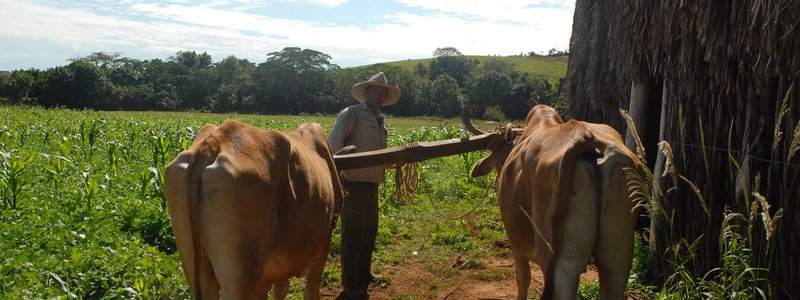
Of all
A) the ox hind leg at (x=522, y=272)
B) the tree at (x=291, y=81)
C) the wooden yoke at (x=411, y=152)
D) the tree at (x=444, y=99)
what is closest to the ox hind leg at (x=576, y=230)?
the ox hind leg at (x=522, y=272)

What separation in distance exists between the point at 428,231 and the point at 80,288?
564 centimetres

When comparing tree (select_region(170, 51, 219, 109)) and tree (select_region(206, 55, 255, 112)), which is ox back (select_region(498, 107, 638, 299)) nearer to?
tree (select_region(206, 55, 255, 112))

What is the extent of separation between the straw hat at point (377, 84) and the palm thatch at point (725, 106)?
2.59 m

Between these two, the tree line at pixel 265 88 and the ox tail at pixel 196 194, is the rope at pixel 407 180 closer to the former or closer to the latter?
the ox tail at pixel 196 194

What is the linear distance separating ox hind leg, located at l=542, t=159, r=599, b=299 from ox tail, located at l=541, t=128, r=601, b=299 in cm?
1

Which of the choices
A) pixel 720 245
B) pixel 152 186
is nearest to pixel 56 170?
pixel 152 186

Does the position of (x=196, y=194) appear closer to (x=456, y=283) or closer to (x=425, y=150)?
(x=425, y=150)

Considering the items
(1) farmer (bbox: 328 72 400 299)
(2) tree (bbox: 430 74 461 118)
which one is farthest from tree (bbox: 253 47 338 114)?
(1) farmer (bbox: 328 72 400 299)

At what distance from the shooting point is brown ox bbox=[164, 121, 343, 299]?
3.67 meters

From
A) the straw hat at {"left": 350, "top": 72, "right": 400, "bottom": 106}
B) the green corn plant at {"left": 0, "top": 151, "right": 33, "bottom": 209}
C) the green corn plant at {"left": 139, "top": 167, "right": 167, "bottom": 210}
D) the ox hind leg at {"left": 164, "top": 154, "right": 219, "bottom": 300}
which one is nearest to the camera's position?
the ox hind leg at {"left": 164, "top": 154, "right": 219, "bottom": 300}

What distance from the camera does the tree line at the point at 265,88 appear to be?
52.0 m

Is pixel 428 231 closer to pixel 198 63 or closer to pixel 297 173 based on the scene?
pixel 297 173

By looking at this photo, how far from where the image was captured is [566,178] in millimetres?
4094

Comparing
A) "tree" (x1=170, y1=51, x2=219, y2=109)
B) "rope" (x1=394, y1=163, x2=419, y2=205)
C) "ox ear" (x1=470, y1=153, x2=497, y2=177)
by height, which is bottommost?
"tree" (x1=170, y1=51, x2=219, y2=109)
